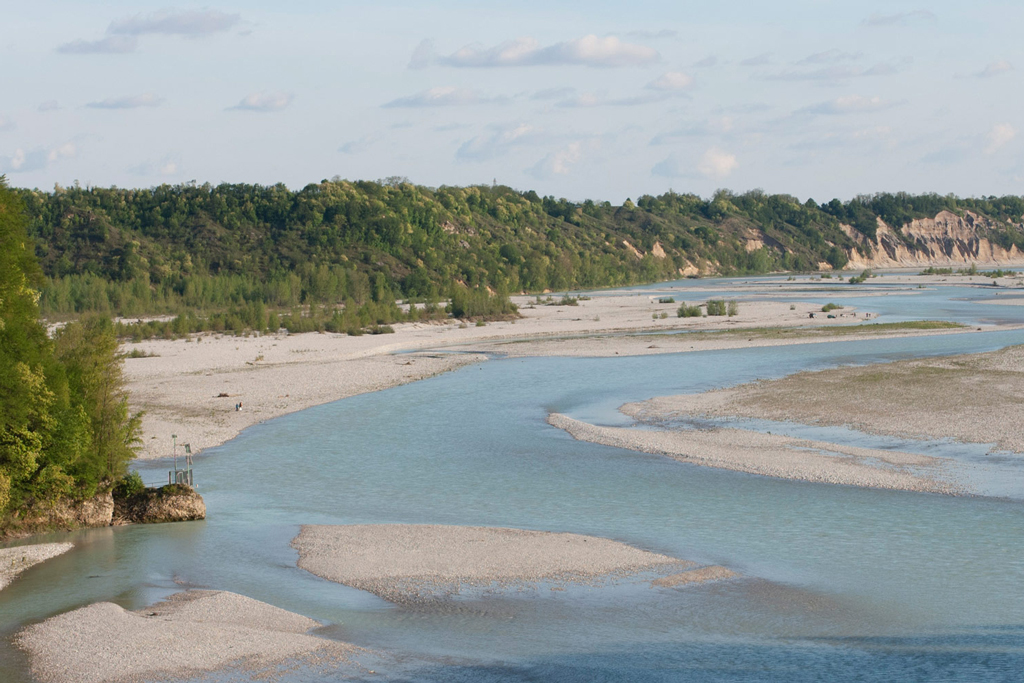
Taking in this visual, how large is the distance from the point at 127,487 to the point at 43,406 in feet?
8.85

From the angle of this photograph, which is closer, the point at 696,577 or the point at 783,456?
the point at 696,577

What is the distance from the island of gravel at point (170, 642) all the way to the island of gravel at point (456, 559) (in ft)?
6.87

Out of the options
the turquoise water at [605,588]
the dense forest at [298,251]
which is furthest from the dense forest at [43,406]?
the dense forest at [298,251]

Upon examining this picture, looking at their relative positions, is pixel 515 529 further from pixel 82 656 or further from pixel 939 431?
pixel 939 431

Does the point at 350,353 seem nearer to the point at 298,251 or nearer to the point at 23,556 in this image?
the point at 23,556

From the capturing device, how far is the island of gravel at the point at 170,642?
39.9 feet

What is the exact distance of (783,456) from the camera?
24.5 metres

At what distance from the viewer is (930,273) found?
499 feet

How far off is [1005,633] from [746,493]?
8.31 m

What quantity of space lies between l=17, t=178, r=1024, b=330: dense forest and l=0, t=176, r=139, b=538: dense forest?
141 ft

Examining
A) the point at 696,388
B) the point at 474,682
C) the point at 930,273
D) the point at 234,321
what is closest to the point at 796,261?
the point at 930,273

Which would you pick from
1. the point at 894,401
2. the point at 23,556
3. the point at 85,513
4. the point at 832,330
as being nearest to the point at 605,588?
the point at 23,556

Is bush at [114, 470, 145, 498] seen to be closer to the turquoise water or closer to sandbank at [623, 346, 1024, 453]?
the turquoise water

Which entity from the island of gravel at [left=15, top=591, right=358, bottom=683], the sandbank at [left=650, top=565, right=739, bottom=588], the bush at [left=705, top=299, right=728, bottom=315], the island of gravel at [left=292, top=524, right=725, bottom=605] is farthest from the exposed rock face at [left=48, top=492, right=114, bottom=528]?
the bush at [left=705, top=299, right=728, bottom=315]
